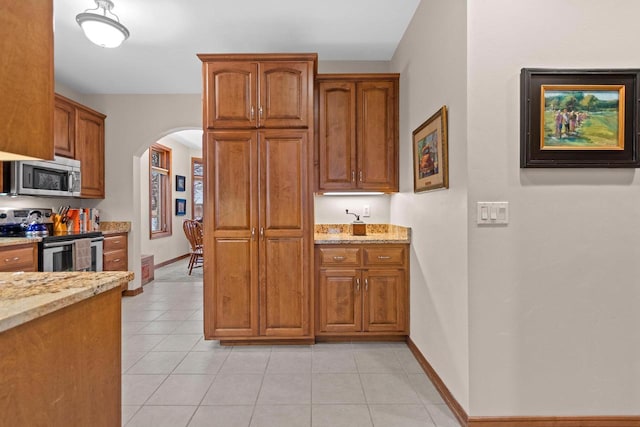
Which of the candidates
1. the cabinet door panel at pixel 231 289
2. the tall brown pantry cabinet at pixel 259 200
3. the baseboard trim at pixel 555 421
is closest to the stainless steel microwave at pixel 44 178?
the tall brown pantry cabinet at pixel 259 200

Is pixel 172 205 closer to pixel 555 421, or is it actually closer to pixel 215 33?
pixel 215 33

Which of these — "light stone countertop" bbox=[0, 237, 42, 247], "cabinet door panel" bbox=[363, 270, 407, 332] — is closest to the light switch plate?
"cabinet door panel" bbox=[363, 270, 407, 332]

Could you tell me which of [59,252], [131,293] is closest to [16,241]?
[59,252]

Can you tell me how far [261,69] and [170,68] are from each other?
1.53 metres

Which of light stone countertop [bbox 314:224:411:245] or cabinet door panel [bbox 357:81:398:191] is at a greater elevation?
cabinet door panel [bbox 357:81:398:191]

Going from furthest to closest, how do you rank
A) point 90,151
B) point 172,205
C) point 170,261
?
1. point 172,205
2. point 170,261
3. point 90,151

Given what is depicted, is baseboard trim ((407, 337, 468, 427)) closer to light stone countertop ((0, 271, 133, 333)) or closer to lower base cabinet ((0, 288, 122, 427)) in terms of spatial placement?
lower base cabinet ((0, 288, 122, 427))

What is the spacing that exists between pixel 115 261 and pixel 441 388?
4140 mm

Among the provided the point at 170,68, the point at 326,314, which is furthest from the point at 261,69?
the point at 326,314

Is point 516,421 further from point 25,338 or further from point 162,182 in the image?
point 162,182

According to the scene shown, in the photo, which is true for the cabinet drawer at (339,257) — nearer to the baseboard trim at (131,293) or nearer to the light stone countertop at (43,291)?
the light stone countertop at (43,291)

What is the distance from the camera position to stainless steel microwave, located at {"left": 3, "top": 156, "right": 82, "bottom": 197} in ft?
11.2

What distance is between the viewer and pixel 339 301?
2992 millimetres

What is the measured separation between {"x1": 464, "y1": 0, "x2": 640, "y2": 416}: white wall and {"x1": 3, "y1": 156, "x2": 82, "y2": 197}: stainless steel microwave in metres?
4.10
